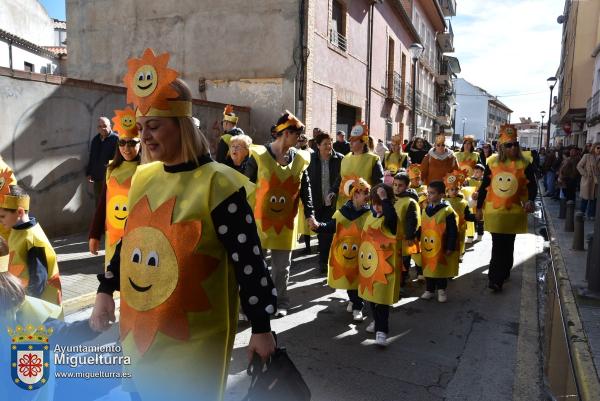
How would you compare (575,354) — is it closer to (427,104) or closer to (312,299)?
(312,299)

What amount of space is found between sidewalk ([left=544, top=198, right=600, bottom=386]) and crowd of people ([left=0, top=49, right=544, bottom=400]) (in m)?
0.98

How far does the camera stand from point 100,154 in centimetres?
827

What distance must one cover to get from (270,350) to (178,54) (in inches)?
542

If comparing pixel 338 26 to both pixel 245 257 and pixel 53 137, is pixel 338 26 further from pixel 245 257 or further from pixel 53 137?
pixel 245 257

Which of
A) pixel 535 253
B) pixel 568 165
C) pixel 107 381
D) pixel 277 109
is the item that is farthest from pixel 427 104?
pixel 107 381

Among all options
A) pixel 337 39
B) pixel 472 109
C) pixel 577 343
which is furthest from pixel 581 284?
pixel 472 109

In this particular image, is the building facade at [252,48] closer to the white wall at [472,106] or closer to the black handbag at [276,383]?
the black handbag at [276,383]

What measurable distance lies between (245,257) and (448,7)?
132 ft

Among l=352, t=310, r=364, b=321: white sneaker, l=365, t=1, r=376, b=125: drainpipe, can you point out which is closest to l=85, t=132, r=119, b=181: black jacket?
l=352, t=310, r=364, b=321: white sneaker

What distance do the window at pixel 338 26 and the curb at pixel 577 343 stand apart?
34.0 ft

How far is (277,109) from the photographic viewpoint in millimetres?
13703

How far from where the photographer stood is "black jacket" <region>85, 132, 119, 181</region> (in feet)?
26.7

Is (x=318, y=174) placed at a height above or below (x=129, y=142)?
below

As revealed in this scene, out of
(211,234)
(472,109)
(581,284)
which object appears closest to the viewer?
(211,234)
